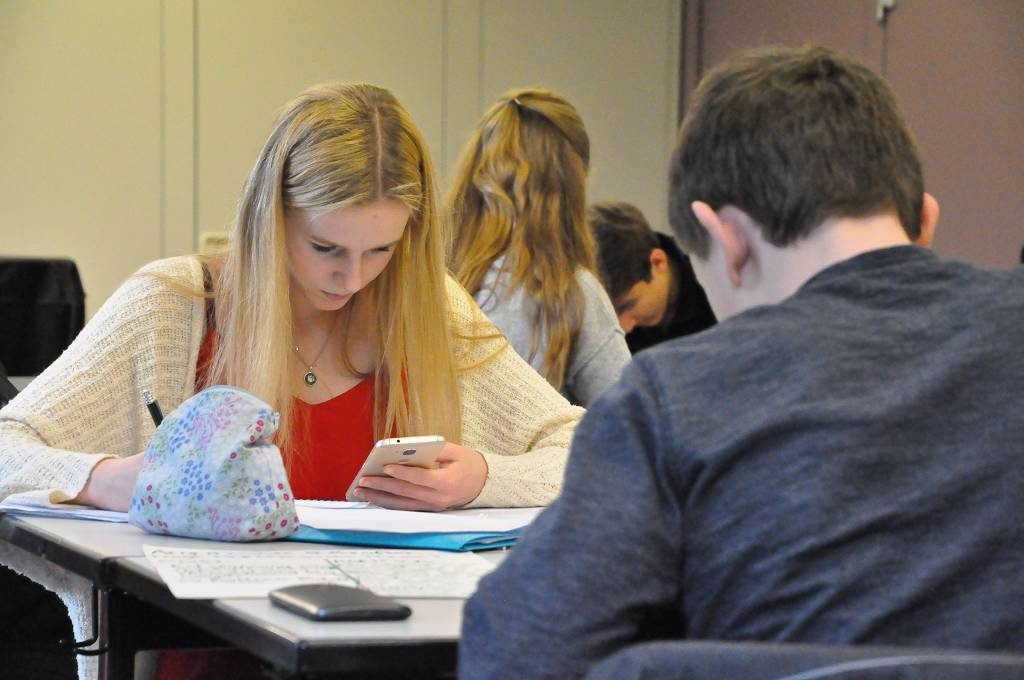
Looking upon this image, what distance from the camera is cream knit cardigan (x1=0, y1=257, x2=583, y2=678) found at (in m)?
1.80

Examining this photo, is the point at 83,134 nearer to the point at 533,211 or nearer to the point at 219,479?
the point at 533,211

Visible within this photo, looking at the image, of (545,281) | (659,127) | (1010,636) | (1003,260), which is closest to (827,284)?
(1010,636)

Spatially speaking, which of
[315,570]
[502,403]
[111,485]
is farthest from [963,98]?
[315,570]

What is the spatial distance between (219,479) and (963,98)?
362cm

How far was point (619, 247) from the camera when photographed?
4027 millimetres

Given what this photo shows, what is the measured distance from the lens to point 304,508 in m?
1.80

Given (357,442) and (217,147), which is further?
(217,147)

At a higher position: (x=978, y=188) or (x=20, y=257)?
(x=978, y=188)

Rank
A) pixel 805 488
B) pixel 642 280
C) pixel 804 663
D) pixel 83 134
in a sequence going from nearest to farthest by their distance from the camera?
pixel 804 663, pixel 805 488, pixel 642 280, pixel 83 134

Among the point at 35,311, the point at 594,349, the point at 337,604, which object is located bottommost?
the point at 35,311

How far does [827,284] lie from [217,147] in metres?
4.41

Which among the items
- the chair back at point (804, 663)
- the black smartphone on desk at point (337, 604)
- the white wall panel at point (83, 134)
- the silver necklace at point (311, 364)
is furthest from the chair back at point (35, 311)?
the chair back at point (804, 663)

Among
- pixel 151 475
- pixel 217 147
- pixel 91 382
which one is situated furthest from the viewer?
pixel 217 147

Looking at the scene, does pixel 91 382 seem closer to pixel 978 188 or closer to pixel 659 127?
pixel 978 188
